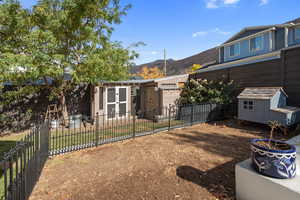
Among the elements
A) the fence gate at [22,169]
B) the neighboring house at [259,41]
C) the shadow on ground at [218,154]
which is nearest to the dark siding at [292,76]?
the shadow on ground at [218,154]

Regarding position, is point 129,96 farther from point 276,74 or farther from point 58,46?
point 276,74

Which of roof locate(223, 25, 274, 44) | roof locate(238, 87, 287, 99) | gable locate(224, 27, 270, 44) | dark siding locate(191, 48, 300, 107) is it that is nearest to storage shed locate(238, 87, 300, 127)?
roof locate(238, 87, 287, 99)

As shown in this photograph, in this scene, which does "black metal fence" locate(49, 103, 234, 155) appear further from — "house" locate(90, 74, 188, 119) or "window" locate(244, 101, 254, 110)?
"window" locate(244, 101, 254, 110)

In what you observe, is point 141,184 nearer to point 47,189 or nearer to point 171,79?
point 47,189

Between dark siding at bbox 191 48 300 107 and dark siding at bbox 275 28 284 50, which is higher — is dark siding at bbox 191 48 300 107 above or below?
below

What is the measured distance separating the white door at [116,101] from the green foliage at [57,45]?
1557 mm

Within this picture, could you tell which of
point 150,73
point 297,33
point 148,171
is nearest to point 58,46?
point 148,171

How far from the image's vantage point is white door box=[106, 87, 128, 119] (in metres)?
9.16

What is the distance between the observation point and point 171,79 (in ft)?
33.6

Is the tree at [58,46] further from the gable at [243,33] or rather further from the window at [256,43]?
the gable at [243,33]

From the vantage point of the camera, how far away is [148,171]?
338 centimetres

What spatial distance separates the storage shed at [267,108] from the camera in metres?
5.77

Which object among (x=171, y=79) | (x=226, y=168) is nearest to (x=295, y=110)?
(x=226, y=168)

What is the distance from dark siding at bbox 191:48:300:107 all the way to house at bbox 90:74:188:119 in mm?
3695
